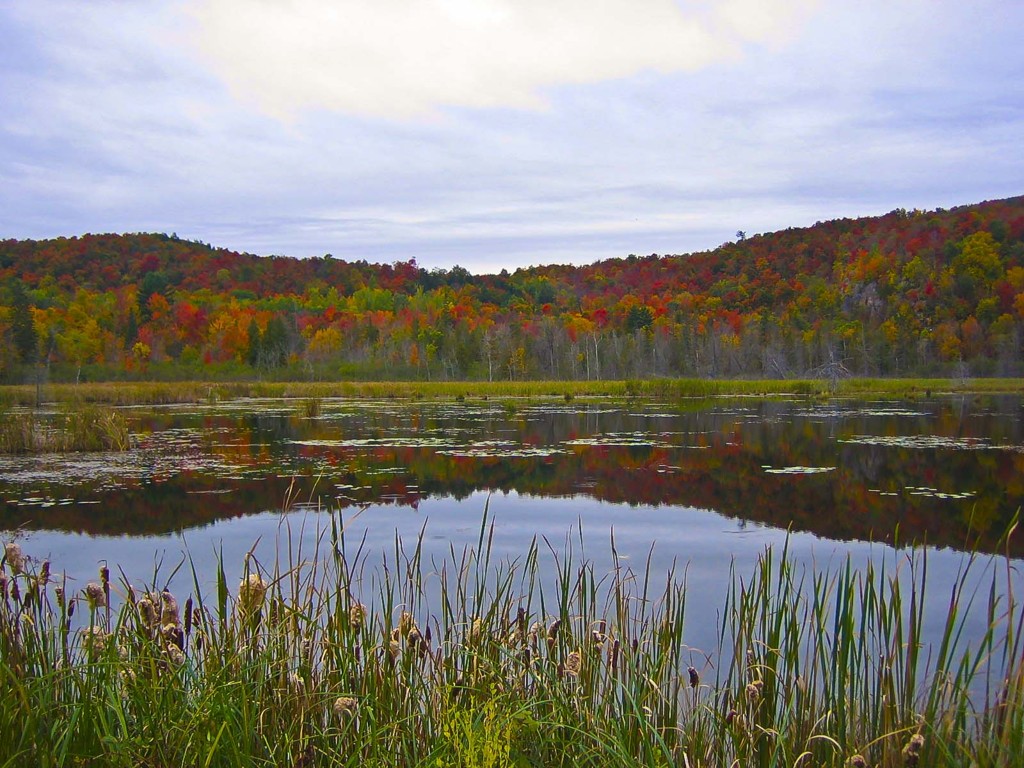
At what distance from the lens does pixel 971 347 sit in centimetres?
6556

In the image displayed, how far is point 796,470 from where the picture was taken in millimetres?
13070

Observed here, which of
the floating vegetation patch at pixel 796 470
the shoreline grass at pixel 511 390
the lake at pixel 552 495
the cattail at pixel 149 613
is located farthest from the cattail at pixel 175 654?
the shoreline grass at pixel 511 390

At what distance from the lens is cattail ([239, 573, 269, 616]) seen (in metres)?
3.20

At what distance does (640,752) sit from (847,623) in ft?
2.90

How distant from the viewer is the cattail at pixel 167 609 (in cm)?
308

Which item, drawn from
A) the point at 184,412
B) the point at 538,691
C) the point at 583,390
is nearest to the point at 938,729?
the point at 538,691

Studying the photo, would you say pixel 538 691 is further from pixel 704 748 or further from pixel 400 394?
pixel 400 394

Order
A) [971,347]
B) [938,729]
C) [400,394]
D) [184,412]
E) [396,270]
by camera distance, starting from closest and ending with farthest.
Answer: [938,729], [184,412], [400,394], [971,347], [396,270]

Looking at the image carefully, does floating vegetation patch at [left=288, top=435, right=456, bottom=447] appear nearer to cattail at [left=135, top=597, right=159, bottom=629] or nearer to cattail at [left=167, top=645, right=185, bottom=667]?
cattail at [left=135, top=597, right=159, bottom=629]

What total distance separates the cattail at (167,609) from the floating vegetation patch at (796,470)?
11.0 metres

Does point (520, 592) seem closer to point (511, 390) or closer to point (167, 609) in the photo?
point (167, 609)

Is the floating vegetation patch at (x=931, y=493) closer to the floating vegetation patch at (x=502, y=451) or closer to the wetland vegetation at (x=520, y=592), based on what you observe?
the wetland vegetation at (x=520, y=592)

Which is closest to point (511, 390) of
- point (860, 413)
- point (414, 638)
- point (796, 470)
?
point (860, 413)

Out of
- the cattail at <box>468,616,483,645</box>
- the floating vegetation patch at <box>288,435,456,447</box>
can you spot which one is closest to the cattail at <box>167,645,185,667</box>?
the cattail at <box>468,616,483,645</box>
